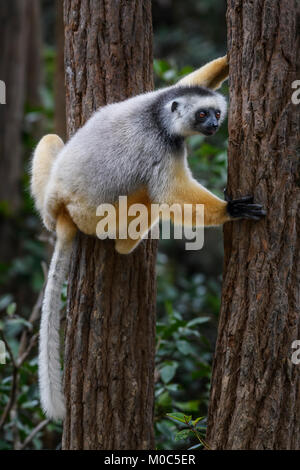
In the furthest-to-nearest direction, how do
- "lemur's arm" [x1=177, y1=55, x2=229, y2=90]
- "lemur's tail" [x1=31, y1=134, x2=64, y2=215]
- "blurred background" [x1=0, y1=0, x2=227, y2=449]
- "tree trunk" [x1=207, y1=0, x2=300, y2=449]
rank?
"blurred background" [x1=0, y1=0, x2=227, y2=449] < "lemur's tail" [x1=31, y1=134, x2=64, y2=215] < "lemur's arm" [x1=177, y1=55, x2=229, y2=90] < "tree trunk" [x1=207, y1=0, x2=300, y2=449]

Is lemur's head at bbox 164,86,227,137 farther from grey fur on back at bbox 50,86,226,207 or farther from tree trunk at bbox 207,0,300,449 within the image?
tree trunk at bbox 207,0,300,449

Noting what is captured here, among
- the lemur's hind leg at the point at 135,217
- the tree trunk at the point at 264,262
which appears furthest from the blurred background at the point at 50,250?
the lemur's hind leg at the point at 135,217

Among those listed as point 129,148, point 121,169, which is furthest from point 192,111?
point 121,169

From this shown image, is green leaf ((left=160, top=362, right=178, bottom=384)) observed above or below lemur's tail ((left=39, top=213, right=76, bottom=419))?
below

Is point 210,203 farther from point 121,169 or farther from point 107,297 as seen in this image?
point 107,297

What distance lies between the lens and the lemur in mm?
3854

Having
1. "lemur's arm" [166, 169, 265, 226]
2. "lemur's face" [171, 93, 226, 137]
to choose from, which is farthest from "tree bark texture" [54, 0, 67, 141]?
"lemur's arm" [166, 169, 265, 226]

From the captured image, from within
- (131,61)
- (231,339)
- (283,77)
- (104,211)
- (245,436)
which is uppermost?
(131,61)

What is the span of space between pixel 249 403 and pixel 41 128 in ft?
31.9

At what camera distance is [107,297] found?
13.6ft

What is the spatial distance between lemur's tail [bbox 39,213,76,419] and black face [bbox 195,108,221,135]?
1164 mm

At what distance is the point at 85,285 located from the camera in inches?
164
